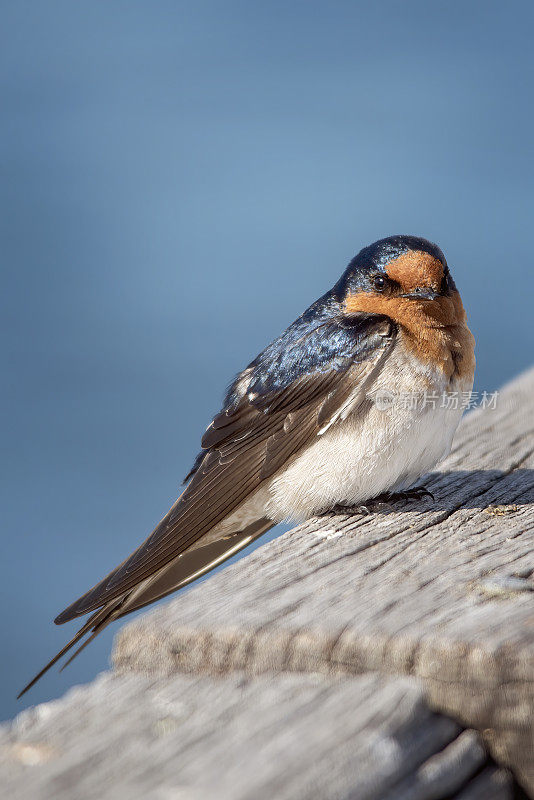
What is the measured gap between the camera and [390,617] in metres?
1.00

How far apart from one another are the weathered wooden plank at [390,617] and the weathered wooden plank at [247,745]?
25 mm

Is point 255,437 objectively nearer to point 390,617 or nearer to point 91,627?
point 91,627

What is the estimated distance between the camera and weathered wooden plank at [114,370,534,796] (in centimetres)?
89

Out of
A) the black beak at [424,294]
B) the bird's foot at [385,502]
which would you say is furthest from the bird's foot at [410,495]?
the black beak at [424,294]

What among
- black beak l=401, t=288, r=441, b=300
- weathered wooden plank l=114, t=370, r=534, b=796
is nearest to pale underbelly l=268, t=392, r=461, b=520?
black beak l=401, t=288, r=441, b=300

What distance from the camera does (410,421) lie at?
6.59 ft

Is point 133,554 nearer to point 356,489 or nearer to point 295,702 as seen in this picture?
point 356,489

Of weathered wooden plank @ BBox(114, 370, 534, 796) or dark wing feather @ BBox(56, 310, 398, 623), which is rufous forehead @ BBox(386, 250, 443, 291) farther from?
weathered wooden plank @ BBox(114, 370, 534, 796)

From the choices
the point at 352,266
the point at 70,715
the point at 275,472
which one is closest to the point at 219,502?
the point at 275,472

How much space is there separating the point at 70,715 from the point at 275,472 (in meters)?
1.10

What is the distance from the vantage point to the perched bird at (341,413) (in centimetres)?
193

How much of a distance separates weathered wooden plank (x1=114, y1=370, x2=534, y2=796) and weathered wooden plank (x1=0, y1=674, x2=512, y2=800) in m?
0.03

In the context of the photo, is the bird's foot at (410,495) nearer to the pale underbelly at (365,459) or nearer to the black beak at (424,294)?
the pale underbelly at (365,459)

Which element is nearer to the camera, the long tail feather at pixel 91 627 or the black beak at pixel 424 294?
the long tail feather at pixel 91 627
